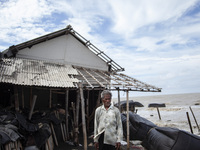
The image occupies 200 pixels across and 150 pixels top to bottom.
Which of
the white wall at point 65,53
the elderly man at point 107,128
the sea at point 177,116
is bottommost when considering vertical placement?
the sea at point 177,116

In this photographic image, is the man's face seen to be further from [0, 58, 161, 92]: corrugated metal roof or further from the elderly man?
[0, 58, 161, 92]: corrugated metal roof

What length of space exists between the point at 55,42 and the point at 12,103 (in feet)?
14.1

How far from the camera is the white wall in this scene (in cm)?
933

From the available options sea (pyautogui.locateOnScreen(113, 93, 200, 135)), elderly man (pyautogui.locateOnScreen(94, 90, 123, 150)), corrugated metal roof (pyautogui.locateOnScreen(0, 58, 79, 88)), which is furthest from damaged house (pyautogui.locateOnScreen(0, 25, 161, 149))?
sea (pyautogui.locateOnScreen(113, 93, 200, 135))

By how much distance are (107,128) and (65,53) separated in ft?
24.5

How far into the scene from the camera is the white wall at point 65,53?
9328 mm

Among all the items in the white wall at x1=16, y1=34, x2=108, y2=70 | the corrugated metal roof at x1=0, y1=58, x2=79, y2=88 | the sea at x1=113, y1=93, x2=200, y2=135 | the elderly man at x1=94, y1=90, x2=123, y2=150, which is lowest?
the sea at x1=113, y1=93, x2=200, y2=135

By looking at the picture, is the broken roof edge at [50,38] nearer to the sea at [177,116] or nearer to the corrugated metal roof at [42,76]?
the corrugated metal roof at [42,76]

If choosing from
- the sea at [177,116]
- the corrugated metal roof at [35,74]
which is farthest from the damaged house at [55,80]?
the sea at [177,116]

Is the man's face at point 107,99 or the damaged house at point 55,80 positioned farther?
the damaged house at point 55,80

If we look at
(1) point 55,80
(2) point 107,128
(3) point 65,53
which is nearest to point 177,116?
(3) point 65,53

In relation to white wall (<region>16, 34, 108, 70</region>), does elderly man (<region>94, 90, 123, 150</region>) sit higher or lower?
lower

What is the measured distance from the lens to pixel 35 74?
7.20 m

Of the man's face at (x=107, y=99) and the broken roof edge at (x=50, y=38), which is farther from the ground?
the broken roof edge at (x=50, y=38)
